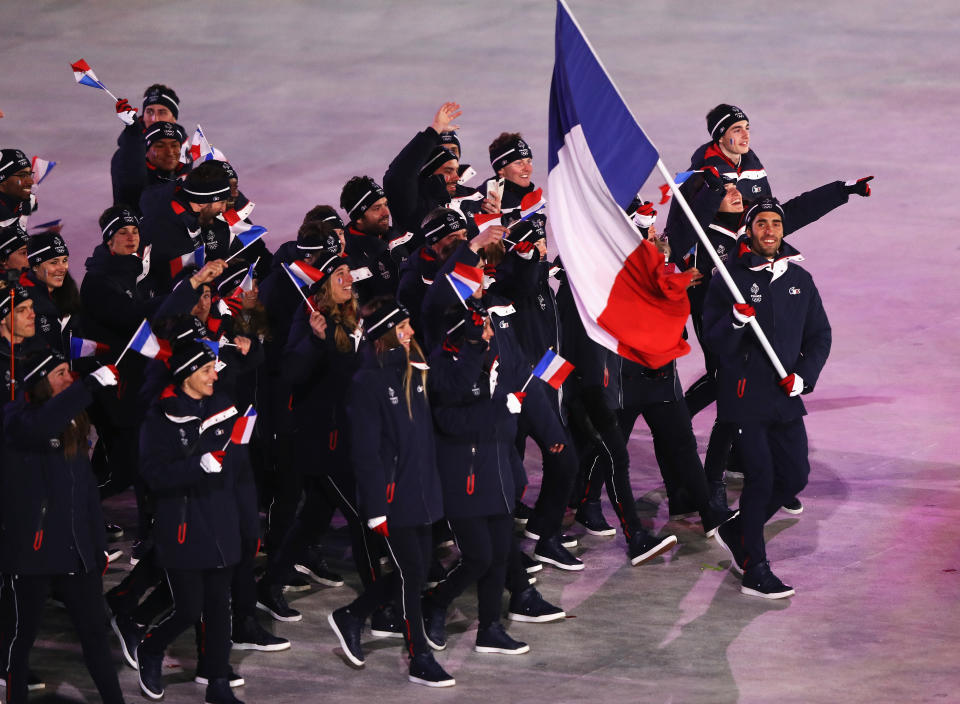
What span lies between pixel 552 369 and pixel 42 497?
10.3 ft

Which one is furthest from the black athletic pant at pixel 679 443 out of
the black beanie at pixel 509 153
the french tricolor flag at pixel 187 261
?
the french tricolor flag at pixel 187 261

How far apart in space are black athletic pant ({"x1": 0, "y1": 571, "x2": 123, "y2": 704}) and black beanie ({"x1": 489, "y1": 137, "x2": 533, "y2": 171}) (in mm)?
4739

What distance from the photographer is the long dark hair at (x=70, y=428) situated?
351 inches

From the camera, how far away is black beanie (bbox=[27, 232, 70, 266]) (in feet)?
34.9

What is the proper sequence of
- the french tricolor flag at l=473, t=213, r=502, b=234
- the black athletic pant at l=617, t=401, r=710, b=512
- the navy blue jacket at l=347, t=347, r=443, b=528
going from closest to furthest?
the navy blue jacket at l=347, t=347, r=443, b=528 → the french tricolor flag at l=473, t=213, r=502, b=234 → the black athletic pant at l=617, t=401, r=710, b=512

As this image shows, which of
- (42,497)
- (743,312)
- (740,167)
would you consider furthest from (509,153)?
(42,497)

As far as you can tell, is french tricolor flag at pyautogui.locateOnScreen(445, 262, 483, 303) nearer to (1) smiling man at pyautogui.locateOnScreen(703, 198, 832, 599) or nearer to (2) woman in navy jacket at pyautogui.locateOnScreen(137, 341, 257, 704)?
(2) woman in navy jacket at pyautogui.locateOnScreen(137, 341, 257, 704)

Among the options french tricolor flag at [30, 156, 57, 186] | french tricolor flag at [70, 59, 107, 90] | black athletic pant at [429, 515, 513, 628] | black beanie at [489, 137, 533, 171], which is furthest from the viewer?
french tricolor flag at [70, 59, 107, 90]

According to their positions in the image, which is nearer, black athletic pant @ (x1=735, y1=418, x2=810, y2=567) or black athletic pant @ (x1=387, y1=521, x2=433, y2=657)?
black athletic pant @ (x1=387, y1=521, x2=433, y2=657)

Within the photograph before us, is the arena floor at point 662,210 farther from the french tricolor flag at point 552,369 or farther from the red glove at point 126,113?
the red glove at point 126,113

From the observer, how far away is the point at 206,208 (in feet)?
38.0

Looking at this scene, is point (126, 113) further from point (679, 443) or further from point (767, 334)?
point (767, 334)

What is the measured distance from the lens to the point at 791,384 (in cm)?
1084

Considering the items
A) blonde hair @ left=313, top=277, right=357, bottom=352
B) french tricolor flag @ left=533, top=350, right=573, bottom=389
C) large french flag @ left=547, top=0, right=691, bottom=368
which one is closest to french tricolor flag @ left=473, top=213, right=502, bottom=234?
large french flag @ left=547, top=0, right=691, bottom=368
